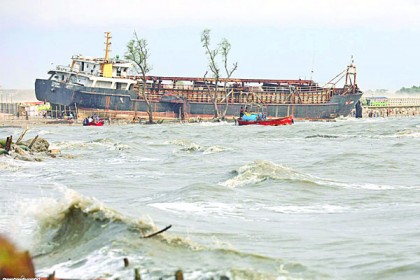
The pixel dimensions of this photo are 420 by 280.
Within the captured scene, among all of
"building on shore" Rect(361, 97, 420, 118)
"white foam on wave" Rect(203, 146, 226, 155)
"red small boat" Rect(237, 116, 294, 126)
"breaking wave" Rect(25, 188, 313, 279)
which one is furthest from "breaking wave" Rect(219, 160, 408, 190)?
"building on shore" Rect(361, 97, 420, 118)

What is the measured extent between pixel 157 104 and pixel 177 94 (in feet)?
10.4

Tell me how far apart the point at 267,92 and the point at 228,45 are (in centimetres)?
861

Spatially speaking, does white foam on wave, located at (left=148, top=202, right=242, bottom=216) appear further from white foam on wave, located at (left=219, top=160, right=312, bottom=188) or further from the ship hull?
the ship hull

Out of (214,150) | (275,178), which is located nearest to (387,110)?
(214,150)

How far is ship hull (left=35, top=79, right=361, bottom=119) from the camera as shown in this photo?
243ft

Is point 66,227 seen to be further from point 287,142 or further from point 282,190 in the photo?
point 287,142

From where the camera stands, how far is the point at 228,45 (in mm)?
88312

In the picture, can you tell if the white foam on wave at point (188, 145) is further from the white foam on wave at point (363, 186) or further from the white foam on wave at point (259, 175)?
the white foam on wave at point (363, 186)

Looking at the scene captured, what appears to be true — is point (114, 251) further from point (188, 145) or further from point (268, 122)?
point (268, 122)

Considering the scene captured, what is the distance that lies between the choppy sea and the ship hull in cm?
4593

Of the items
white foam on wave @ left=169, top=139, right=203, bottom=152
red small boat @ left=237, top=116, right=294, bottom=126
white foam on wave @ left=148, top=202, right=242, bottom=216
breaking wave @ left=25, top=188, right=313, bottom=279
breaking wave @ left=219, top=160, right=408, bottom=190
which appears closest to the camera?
→ breaking wave @ left=25, top=188, right=313, bottom=279

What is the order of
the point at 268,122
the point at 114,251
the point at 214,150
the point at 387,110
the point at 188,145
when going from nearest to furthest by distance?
the point at 114,251 → the point at 214,150 → the point at 188,145 → the point at 268,122 → the point at 387,110

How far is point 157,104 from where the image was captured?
78.4 meters

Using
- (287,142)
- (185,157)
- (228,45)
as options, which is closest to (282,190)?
(185,157)
